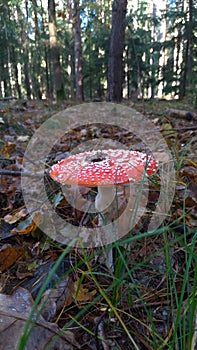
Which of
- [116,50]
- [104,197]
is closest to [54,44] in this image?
[116,50]

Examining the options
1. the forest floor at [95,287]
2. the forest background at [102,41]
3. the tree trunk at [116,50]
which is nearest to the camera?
the forest floor at [95,287]

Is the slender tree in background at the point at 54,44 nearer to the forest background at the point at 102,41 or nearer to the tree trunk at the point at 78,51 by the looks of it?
the forest background at the point at 102,41

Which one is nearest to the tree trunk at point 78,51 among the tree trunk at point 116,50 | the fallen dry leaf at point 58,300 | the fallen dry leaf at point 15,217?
the tree trunk at point 116,50

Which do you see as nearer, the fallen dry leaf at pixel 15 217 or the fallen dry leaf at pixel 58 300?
the fallen dry leaf at pixel 58 300

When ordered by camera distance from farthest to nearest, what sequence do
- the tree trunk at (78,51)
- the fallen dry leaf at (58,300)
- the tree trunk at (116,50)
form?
1. the tree trunk at (78,51)
2. the tree trunk at (116,50)
3. the fallen dry leaf at (58,300)

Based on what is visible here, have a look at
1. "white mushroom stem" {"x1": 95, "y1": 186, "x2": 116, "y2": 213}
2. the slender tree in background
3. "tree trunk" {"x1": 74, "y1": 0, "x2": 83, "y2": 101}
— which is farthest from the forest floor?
"tree trunk" {"x1": 74, "y1": 0, "x2": 83, "y2": 101}

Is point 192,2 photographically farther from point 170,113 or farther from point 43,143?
point 43,143

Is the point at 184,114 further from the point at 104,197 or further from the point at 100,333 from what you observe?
the point at 100,333
